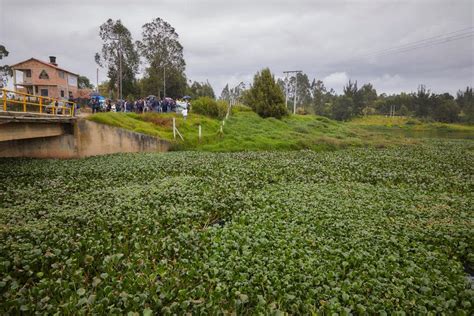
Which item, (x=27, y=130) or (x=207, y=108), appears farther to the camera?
(x=207, y=108)

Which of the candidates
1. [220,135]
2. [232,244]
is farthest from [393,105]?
[232,244]

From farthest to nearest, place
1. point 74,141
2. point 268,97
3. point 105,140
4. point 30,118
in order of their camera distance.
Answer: point 268,97
point 105,140
point 74,141
point 30,118

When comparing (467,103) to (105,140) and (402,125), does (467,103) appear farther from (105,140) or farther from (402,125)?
(105,140)

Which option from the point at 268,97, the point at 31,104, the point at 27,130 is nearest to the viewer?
the point at 27,130

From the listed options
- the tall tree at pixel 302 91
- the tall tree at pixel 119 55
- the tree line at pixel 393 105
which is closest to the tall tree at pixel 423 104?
the tree line at pixel 393 105

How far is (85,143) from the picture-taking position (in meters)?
22.6

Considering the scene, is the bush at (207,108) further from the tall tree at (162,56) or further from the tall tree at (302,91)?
the tall tree at (302,91)

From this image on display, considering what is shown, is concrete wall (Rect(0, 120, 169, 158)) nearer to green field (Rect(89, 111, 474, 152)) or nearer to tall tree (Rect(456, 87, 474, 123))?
green field (Rect(89, 111, 474, 152))

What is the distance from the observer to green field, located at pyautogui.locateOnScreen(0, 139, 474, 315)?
609cm

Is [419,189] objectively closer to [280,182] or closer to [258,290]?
[280,182]

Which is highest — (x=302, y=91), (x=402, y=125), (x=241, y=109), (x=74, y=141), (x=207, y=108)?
(x=302, y=91)

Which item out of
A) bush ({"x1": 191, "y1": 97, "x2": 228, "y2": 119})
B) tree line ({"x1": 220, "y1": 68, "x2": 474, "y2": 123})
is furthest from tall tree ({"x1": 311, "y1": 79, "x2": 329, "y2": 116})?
bush ({"x1": 191, "y1": 97, "x2": 228, "y2": 119})

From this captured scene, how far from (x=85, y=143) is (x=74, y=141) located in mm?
716

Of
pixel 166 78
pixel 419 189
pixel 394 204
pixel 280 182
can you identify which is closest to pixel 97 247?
pixel 280 182
